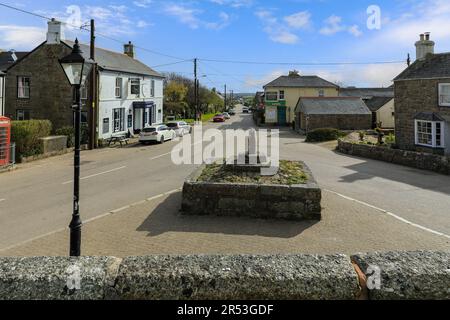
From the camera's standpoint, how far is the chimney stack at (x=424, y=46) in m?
25.5

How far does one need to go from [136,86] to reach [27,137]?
1752 cm

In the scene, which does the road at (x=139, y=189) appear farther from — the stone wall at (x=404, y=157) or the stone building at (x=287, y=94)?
the stone building at (x=287, y=94)

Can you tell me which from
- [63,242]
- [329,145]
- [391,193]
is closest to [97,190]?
[63,242]

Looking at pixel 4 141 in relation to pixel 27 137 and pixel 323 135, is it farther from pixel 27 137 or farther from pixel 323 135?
pixel 323 135

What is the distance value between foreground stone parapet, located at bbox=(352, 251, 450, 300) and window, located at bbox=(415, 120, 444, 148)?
2347cm

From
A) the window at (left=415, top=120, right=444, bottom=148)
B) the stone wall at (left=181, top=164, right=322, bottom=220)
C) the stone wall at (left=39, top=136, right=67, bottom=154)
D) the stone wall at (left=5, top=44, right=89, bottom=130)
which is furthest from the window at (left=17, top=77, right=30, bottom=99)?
the window at (left=415, top=120, right=444, bottom=148)

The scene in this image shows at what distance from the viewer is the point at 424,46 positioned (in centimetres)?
2562

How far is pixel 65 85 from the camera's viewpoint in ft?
101

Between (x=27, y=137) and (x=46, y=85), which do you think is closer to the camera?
(x=27, y=137)

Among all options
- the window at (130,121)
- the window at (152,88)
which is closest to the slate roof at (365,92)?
the window at (152,88)

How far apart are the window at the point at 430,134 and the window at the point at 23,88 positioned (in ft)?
103

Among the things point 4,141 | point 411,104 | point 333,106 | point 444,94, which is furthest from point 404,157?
point 333,106

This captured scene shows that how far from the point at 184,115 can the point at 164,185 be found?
64.2 m

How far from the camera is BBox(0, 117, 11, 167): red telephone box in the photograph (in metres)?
19.0
